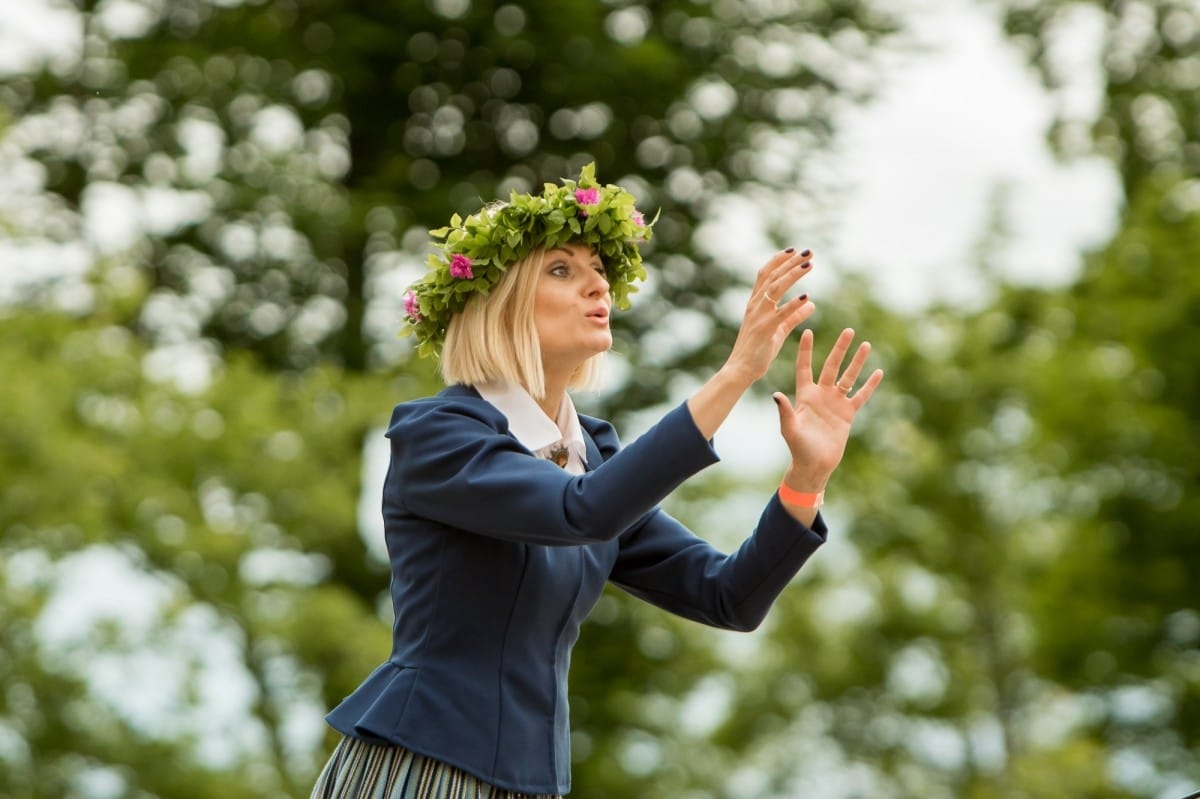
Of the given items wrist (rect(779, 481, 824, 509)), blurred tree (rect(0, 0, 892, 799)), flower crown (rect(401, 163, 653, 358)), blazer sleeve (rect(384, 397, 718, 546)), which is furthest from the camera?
blurred tree (rect(0, 0, 892, 799))

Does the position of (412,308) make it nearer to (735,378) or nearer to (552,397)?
(552,397)

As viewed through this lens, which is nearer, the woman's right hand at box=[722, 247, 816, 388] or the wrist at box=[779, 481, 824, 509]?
the woman's right hand at box=[722, 247, 816, 388]

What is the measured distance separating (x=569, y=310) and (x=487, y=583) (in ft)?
1.64

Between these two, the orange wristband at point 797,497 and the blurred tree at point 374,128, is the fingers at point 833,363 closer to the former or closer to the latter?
the orange wristband at point 797,497

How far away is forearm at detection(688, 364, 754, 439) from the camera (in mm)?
2732

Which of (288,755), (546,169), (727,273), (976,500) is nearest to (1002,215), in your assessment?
(976,500)

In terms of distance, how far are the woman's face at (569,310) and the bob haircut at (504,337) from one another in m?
0.02

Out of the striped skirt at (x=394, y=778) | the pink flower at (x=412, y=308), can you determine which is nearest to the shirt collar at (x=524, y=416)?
the pink flower at (x=412, y=308)

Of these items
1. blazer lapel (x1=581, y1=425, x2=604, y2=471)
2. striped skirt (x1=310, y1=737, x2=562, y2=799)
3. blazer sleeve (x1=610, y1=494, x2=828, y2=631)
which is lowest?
striped skirt (x1=310, y1=737, x2=562, y2=799)

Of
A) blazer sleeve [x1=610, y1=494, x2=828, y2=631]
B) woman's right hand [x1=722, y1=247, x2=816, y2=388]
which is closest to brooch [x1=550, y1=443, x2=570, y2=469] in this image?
blazer sleeve [x1=610, y1=494, x2=828, y2=631]

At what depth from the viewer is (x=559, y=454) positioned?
3133 mm

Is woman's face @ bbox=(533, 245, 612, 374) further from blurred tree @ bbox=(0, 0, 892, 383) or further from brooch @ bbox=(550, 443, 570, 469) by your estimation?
blurred tree @ bbox=(0, 0, 892, 383)

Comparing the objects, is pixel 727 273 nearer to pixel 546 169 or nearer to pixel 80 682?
pixel 546 169

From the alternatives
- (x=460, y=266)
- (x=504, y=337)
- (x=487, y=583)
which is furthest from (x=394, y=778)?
(x=460, y=266)
